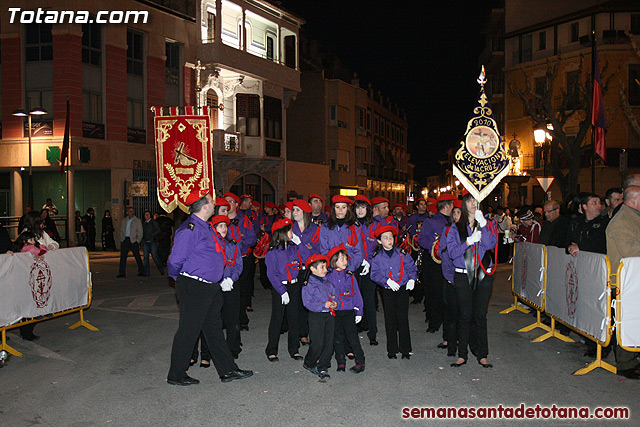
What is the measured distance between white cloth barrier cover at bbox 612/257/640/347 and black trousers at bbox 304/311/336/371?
322cm

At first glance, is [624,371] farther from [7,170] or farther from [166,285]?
[7,170]

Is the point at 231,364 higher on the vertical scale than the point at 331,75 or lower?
lower

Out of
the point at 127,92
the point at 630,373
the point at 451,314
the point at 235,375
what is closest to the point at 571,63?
the point at 127,92

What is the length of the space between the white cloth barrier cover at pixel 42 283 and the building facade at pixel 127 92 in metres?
15.4

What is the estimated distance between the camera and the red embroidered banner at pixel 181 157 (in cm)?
1216

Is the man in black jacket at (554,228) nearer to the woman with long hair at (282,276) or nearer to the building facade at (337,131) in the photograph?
the woman with long hair at (282,276)

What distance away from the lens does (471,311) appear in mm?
7406

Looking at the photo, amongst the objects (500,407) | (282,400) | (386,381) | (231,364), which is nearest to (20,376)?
(231,364)

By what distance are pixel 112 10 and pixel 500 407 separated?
2470 cm

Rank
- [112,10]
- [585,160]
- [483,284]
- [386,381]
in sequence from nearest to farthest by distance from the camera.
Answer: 1. [386,381]
2. [483,284]
3. [112,10]
4. [585,160]

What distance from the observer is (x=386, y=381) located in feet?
21.8

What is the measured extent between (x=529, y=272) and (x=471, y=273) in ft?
11.3

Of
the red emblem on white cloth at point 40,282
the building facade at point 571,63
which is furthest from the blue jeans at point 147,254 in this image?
the building facade at point 571,63

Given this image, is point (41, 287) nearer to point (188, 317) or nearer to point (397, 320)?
point (188, 317)
